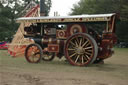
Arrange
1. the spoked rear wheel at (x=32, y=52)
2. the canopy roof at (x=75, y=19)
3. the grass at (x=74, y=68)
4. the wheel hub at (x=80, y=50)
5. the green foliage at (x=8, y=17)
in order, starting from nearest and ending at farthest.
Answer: the grass at (x=74, y=68), the canopy roof at (x=75, y=19), the wheel hub at (x=80, y=50), the spoked rear wheel at (x=32, y=52), the green foliage at (x=8, y=17)

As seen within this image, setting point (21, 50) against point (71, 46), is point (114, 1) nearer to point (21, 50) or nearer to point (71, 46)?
point (21, 50)

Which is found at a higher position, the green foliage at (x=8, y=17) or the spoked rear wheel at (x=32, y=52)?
the green foliage at (x=8, y=17)

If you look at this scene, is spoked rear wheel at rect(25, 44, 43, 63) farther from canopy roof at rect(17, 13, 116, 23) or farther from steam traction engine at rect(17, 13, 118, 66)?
canopy roof at rect(17, 13, 116, 23)

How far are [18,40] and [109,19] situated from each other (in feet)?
28.3

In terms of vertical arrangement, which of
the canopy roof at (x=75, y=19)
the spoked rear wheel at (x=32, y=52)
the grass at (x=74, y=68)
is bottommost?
the grass at (x=74, y=68)

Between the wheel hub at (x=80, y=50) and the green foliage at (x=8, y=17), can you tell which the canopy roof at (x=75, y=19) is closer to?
the wheel hub at (x=80, y=50)

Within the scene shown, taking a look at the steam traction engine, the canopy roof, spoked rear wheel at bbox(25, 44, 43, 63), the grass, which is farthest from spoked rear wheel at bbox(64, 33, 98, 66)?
spoked rear wheel at bbox(25, 44, 43, 63)

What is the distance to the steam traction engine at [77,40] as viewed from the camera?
377 inches

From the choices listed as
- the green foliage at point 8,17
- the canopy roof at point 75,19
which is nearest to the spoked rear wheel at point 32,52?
the canopy roof at point 75,19

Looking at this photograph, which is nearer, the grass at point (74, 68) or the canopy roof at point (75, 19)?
the grass at point (74, 68)

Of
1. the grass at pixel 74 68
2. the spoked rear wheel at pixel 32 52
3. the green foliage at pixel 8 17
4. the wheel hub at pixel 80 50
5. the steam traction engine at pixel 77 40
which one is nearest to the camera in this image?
the grass at pixel 74 68

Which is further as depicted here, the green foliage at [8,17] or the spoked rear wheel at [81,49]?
the green foliage at [8,17]

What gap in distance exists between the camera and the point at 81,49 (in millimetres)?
9773

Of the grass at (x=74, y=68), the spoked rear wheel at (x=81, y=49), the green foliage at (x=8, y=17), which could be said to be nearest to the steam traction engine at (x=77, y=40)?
the spoked rear wheel at (x=81, y=49)
